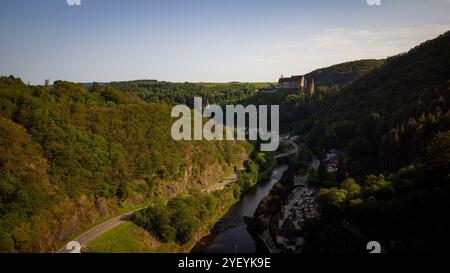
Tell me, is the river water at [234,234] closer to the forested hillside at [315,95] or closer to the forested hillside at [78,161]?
the forested hillside at [78,161]

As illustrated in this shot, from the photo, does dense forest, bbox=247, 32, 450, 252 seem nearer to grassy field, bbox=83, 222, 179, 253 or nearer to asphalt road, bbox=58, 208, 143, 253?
grassy field, bbox=83, 222, 179, 253

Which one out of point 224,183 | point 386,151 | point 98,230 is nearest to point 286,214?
point 224,183

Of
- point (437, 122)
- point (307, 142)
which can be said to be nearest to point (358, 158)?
point (437, 122)

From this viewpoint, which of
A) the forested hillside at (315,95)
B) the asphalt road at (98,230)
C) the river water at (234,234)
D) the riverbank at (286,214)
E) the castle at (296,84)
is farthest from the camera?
the castle at (296,84)

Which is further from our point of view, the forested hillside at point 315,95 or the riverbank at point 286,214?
the forested hillside at point 315,95

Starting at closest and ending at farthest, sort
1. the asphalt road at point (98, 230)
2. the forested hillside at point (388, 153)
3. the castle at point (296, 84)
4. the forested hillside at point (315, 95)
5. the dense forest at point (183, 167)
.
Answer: the forested hillside at point (388, 153)
the dense forest at point (183, 167)
the asphalt road at point (98, 230)
the forested hillside at point (315, 95)
the castle at point (296, 84)

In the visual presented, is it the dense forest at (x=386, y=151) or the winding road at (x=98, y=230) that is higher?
the dense forest at (x=386, y=151)

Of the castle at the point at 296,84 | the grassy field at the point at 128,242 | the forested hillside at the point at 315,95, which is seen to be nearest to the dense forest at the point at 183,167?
the grassy field at the point at 128,242
